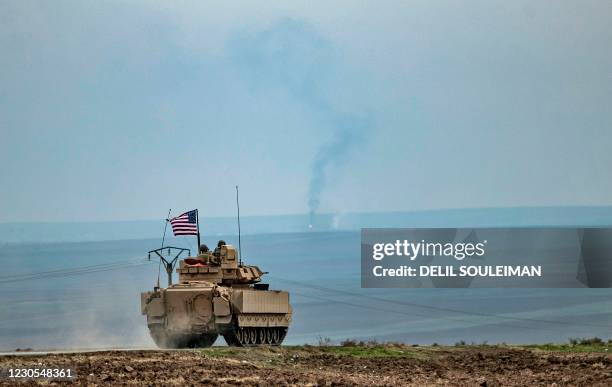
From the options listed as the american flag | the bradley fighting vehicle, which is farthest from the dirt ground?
the american flag

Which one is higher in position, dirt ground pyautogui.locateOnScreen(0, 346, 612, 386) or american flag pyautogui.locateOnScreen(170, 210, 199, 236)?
american flag pyautogui.locateOnScreen(170, 210, 199, 236)

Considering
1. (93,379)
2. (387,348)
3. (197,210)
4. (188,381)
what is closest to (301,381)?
(188,381)

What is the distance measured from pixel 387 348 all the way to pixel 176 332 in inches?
289

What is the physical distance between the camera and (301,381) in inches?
1436

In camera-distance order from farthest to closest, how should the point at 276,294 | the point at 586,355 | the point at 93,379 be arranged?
the point at 276,294, the point at 586,355, the point at 93,379

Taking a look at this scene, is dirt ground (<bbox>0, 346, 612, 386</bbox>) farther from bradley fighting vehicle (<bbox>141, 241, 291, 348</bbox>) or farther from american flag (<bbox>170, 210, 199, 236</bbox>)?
american flag (<bbox>170, 210, 199, 236</bbox>)

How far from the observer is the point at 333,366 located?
42.2 meters

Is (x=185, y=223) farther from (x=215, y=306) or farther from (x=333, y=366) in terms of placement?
(x=333, y=366)

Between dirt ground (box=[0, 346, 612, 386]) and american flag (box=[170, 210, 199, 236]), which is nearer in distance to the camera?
dirt ground (box=[0, 346, 612, 386])

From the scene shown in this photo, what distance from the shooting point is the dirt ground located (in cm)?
3625

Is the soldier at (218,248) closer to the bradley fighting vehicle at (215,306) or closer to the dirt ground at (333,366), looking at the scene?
the bradley fighting vehicle at (215,306)

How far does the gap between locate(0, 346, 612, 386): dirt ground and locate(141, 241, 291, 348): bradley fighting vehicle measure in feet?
8.45

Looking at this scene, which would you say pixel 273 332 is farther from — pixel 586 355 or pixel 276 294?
pixel 586 355

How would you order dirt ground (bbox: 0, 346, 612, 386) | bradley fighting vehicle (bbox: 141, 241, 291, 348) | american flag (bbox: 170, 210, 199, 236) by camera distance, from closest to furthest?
dirt ground (bbox: 0, 346, 612, 386) < bradley fighting vehicle (bbox: 141, 241, 291, 348) < american flag (bbox: 170, 210, 199, 236)
